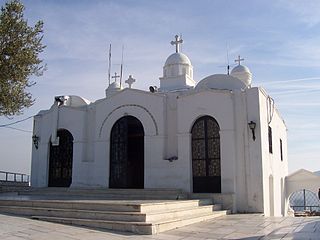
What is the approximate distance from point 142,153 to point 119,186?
2129mm

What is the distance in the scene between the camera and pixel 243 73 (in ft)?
79.3

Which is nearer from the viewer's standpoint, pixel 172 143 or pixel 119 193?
pixel 119 193

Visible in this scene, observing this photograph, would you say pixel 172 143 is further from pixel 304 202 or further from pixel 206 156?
pixel 304 202

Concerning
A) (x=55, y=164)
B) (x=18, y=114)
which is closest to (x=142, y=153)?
(x=55, y=164)

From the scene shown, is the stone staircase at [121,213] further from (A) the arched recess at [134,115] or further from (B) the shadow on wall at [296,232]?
(A) the arched recess at [134,115]

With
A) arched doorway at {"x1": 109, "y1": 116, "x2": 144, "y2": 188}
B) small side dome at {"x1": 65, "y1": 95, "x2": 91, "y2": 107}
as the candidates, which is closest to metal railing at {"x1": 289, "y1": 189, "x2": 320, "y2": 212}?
arched doorway at {"x1": 109, "y1": 116, "x2": 144, "y2": 188}

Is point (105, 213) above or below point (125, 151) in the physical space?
below

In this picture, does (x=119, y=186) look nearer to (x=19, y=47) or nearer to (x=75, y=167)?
(x=75, y=167)

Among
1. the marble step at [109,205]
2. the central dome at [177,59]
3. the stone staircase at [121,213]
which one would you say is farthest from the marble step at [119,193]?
the central dome at [177,59]

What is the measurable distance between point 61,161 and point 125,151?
3889 millimetres

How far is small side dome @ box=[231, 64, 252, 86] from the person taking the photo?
946 inches

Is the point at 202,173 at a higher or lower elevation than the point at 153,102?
lower

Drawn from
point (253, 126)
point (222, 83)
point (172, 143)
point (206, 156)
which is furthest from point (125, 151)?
point (253, 126)

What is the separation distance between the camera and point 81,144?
1920 centimetres
